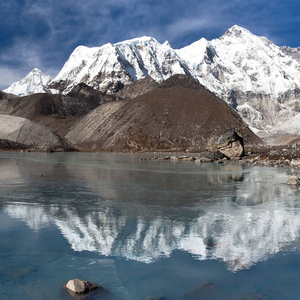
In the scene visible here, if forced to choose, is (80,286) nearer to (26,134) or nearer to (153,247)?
(153,247)

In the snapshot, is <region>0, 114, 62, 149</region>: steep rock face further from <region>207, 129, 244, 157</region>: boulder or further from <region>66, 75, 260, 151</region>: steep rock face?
<region>207, 129, 244, 157</region>: boulder

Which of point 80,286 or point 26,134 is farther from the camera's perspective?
point 26,134

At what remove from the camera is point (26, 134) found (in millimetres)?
134000

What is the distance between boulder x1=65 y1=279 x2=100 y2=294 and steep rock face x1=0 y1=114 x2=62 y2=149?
121 m

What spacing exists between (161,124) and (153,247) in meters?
129

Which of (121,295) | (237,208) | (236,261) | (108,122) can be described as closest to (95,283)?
(121,295)

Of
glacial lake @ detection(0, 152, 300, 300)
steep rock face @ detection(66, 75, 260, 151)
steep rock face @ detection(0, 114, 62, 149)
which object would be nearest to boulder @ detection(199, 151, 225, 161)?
glacial lake @ detection(0, 152, 300, 300)

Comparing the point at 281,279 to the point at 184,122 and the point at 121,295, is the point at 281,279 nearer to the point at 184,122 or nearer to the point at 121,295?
the point at 121,295

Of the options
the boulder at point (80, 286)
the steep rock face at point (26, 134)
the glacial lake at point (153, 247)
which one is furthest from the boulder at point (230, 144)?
the steep rock face at point (26, 134)

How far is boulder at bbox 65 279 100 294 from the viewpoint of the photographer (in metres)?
8.01

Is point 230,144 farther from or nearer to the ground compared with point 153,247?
farther from the ground

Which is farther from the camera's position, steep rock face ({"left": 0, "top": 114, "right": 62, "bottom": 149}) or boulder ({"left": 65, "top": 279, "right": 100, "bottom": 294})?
steep rock face ({"left": 0, "top": 114, "right": 62, "bottom": 149})

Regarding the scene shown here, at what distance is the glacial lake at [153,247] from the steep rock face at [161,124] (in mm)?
108961

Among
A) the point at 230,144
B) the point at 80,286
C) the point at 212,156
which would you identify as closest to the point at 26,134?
the point at 230,144
